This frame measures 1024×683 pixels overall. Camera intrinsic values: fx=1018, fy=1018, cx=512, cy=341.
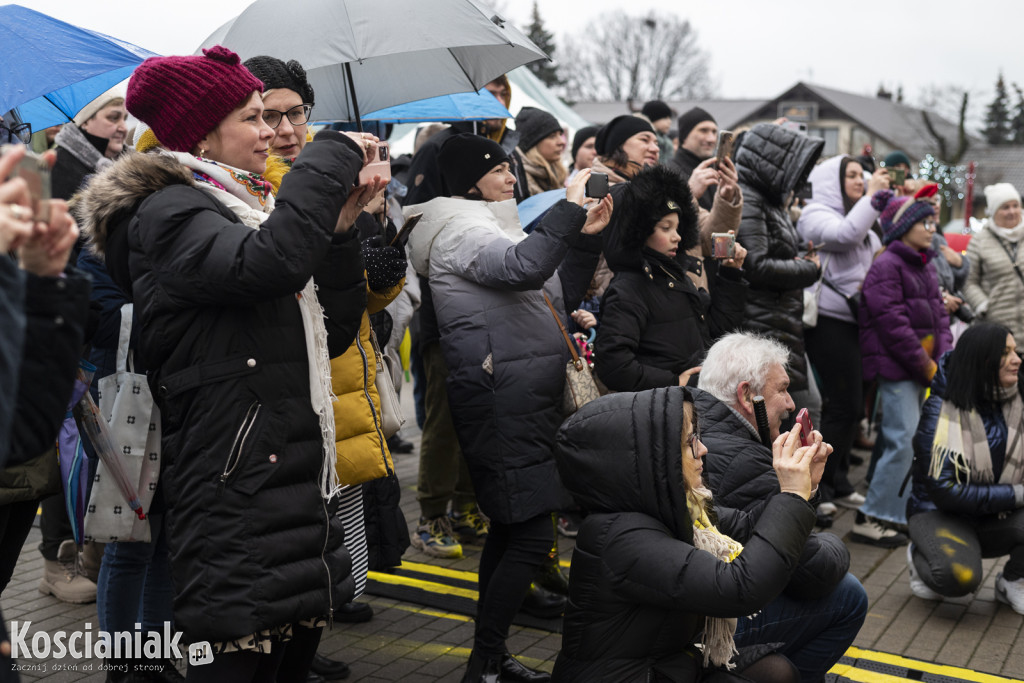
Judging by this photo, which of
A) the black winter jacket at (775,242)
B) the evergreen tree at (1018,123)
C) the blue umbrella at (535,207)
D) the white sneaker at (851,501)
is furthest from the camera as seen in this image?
the evergreen tree at (1018,123)

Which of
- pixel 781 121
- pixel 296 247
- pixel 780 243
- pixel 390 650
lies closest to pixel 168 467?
pixel 296 247

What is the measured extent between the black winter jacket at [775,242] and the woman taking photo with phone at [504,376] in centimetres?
217

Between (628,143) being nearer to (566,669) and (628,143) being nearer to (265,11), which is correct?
(265,11)

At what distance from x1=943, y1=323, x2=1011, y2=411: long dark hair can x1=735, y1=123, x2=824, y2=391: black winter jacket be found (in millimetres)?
1003

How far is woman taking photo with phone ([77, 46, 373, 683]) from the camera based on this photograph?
2531 mm

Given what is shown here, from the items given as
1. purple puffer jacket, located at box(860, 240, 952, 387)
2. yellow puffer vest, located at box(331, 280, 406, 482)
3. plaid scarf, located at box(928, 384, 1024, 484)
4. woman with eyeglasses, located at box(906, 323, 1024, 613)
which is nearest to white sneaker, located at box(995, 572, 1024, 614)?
woman with eyeglasses, located at box(906, 323, 1024, 613)

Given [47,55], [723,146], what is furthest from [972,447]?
[47,55]

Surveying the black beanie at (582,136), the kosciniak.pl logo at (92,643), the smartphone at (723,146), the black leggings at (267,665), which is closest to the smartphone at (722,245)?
the smartphone at (723,146)

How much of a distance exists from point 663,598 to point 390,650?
73.4 inches

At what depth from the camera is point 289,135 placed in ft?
11.9

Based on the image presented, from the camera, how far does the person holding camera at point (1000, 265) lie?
7.50 meters

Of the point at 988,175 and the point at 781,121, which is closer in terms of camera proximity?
the point at 781,121

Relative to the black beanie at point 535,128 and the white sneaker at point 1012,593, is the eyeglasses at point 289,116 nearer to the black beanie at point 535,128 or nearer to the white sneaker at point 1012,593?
the black beanie at point 535,128

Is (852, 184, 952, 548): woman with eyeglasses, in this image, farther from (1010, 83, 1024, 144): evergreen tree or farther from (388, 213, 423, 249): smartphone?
(1010, 83, 1024, 144): evergreen tree
